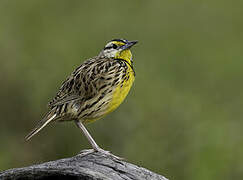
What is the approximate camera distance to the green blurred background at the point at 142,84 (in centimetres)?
972

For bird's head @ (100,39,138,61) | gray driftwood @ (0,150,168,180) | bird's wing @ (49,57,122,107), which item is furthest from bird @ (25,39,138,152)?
gray driftwood @ (0,150,168,180)

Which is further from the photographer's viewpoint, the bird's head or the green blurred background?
the green blurred background

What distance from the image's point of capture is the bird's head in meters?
7.78

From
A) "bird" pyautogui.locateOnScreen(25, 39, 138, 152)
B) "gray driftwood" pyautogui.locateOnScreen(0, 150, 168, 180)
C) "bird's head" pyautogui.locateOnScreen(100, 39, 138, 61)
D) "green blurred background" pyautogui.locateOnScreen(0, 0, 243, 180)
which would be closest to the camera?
"gray driftwood" pyautogui.locateOnScreen(0, 150, 168, 180)

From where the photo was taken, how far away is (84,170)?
5723 millimetres

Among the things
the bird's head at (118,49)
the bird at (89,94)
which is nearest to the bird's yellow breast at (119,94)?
the bird at (89,94)

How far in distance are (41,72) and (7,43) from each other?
2.60ft

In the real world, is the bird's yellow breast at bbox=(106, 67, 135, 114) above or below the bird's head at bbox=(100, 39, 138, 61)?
below

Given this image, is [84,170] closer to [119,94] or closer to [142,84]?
[119,94]

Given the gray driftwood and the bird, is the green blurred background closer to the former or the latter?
the bird

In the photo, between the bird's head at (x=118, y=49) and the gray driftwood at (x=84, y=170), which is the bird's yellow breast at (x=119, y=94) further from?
the gray driftwood at (x=84, y=170)

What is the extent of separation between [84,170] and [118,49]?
2.29 metres

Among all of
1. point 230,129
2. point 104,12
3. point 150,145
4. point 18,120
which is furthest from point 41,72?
point 104,12

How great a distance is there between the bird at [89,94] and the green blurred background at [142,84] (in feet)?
6.91
